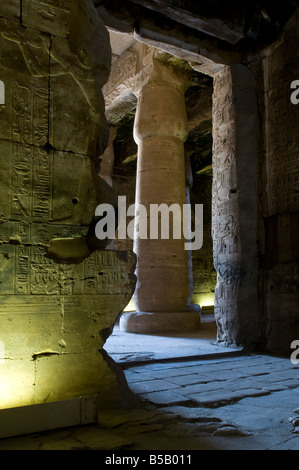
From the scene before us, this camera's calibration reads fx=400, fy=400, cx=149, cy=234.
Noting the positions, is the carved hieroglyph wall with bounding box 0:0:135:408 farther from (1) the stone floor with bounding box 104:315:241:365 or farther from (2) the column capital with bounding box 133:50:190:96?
(2) the column capital with bounding box 133:50:190:96

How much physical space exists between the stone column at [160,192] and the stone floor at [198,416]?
10.6 feet

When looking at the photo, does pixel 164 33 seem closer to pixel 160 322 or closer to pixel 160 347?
pixel 160 347

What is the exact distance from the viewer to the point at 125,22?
16.0 ft

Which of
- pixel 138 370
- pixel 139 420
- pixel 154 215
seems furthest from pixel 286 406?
pixel 154 215

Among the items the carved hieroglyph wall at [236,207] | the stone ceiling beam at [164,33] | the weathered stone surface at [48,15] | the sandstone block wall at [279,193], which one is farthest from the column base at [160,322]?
the weathered stone surface at [48,15]

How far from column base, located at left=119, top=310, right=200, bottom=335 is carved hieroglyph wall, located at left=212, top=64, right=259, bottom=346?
1.77m

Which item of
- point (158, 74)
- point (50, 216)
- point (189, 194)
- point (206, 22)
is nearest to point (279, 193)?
point (206, 22)

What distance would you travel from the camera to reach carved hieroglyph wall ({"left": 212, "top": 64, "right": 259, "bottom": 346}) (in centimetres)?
526

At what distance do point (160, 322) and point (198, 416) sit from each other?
4507 millimetres

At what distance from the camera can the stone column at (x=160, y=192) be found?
293 inches

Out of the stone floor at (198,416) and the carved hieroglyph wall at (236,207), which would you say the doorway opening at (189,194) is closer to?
the carved hieroglyph wall at (236,207)

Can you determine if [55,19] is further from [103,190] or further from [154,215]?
[154,215]

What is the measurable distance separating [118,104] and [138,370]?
7344mm

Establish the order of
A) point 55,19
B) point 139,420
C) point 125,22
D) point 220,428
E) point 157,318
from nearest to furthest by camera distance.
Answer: point 220,428 < point 139,420 < point 55,19 < point 125,22 < point 157,318
